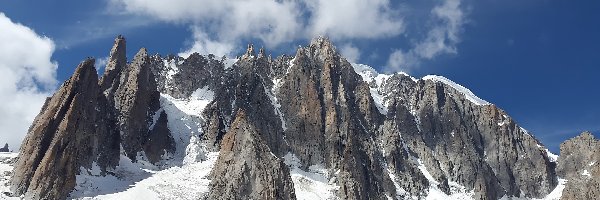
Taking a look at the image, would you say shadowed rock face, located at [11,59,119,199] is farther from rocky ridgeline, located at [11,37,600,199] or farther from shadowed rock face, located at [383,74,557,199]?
shadowed rock face, located at [383,74,557,199]

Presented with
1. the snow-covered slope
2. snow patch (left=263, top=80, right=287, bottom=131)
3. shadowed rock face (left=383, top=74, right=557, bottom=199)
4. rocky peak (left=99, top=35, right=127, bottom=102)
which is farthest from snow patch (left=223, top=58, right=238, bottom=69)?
shadowed rock face (left=383, top=74, right=557, bottom=199)

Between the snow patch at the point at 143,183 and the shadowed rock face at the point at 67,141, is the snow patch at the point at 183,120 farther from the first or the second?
the shadowed rock face at the point at 67,141

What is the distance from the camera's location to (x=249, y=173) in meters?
101

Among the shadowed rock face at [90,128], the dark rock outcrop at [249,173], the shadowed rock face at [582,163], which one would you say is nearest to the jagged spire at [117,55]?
the shadowed rock face at [90,128]

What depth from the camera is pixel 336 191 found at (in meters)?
136

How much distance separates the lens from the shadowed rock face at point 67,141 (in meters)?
95.4

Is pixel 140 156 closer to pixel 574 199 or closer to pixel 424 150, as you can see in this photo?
pixel 424 150

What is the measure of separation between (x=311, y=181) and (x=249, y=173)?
3955 cm

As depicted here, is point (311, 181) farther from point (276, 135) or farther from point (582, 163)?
point (582, 163)

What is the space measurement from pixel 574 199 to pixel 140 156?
356ft

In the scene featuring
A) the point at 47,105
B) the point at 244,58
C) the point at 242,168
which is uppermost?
the point at 244,58

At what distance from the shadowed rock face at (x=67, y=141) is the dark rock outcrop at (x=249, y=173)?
839 inches

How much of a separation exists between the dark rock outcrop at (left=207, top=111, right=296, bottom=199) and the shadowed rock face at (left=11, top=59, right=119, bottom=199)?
21.3 m

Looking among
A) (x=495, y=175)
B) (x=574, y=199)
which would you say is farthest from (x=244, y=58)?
(x=574, y=199)
